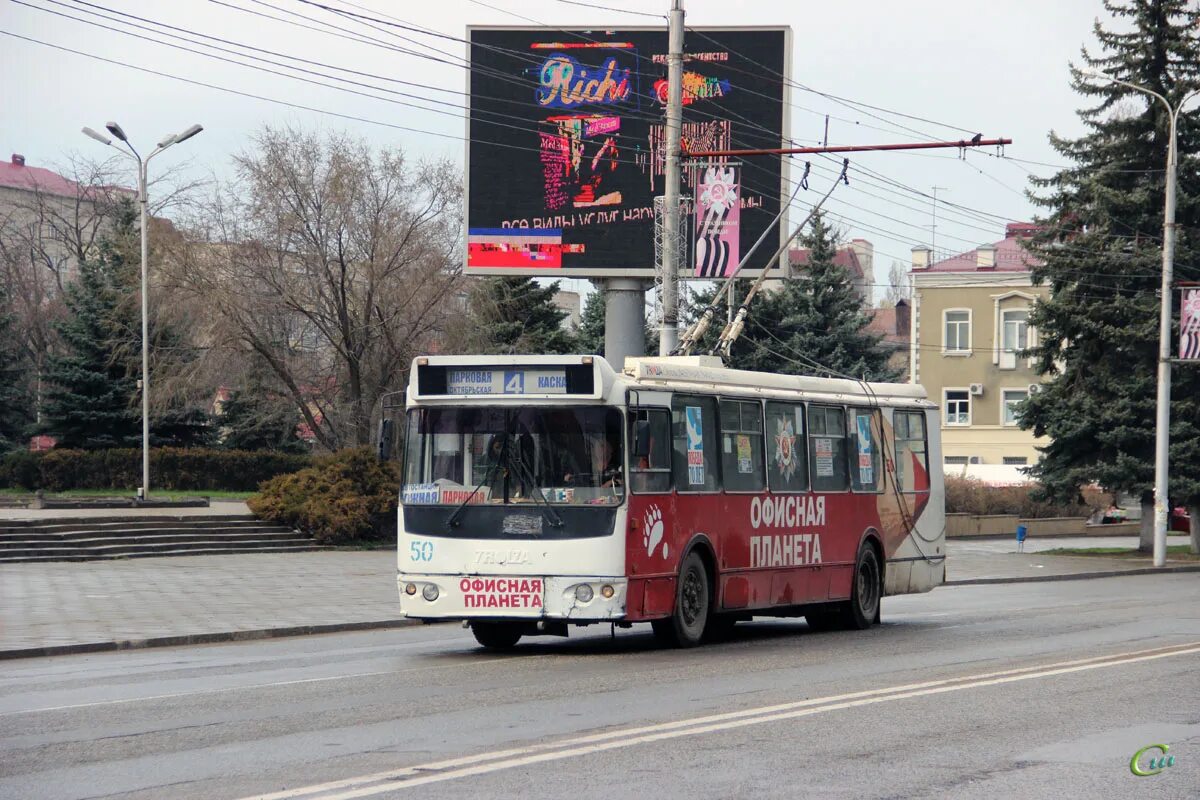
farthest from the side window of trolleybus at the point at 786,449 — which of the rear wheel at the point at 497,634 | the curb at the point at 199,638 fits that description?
the curb at the point at 199,638

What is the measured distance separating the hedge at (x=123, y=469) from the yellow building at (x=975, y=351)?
3125cm

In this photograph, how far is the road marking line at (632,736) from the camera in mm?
8070

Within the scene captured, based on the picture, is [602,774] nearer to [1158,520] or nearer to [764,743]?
[764,743]

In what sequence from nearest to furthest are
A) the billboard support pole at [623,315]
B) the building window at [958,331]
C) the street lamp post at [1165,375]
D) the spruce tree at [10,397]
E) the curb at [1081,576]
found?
the curb at [1081,576] < the billboard support pole at [623,315] < the street lamp post at [1165,375] < the spruce tree at [10,397] < the building window at [958,331]

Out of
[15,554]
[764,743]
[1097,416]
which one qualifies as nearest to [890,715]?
[764,743]

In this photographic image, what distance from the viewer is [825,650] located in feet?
54.5

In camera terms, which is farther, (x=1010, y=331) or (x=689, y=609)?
(x=1010, y=331)

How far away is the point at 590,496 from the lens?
15.6m

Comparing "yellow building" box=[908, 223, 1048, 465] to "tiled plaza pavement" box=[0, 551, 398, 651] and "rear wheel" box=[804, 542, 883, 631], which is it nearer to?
"tiled plaza pavement" box=[0, 551, 398, 651]

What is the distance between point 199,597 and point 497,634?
8554 mm

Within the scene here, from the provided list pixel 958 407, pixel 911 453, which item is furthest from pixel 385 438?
pixel 958 407

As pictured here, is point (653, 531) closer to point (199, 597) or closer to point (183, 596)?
point (199, 597)
